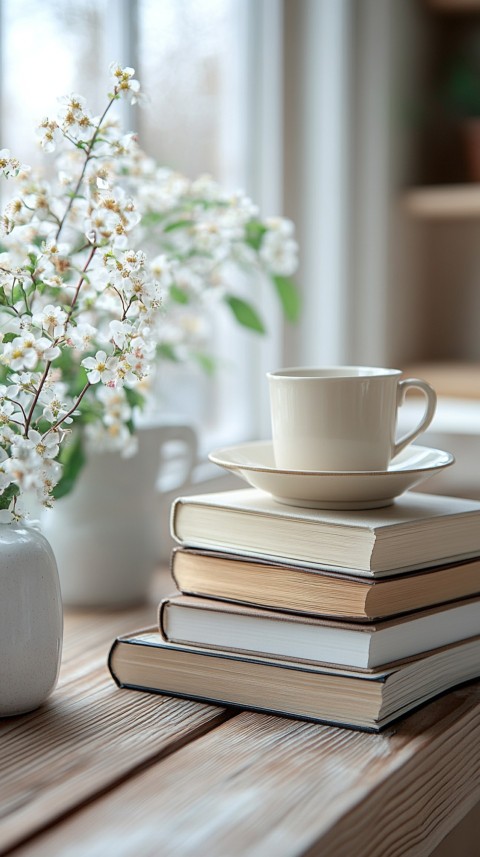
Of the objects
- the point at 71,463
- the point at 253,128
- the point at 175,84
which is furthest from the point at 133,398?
the point at 253,128

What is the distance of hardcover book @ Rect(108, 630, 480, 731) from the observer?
0.71 m

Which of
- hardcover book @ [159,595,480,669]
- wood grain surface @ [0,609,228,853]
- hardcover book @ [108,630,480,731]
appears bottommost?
wood grain surface @ [0,609,228,853]

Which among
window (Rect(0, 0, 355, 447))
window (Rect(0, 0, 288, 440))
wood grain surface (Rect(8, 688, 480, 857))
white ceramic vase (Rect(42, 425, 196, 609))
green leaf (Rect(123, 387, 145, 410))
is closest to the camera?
wood grain surface (Rect(8, 688, 480, 857))

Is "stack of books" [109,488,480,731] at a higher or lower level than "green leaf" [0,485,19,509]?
lower

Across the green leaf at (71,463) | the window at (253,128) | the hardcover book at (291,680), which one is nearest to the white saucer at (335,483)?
the hardcover book at (291,680)

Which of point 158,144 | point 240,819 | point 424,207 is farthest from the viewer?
point 424,207

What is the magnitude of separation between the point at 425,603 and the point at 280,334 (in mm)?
1094

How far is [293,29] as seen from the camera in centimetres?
181

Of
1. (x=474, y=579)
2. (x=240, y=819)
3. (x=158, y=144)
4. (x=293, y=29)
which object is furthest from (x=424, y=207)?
(x=240, y=819)

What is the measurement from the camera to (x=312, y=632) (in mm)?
733

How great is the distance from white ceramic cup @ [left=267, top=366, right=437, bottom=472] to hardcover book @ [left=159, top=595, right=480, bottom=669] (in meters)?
0.12

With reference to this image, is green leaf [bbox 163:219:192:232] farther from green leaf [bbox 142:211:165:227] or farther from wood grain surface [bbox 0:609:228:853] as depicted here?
wood grain surface [bbox 0:609:228:853]

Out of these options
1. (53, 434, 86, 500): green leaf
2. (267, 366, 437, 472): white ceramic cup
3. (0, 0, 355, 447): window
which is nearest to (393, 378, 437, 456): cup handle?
(267, 366, 437, 472): white ceramic cup

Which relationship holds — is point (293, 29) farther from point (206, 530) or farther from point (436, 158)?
point (206, 530)
